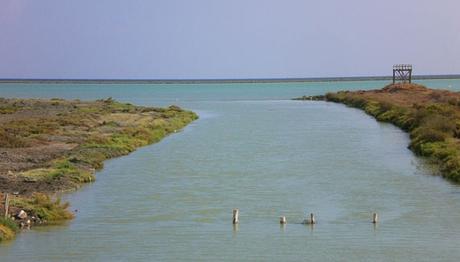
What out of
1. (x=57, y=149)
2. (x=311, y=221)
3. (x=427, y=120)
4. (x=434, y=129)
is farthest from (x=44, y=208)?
(x=427, y=120)

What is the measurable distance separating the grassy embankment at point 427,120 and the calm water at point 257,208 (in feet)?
3.40

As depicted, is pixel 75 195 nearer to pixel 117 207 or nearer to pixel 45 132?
pixel 117 207

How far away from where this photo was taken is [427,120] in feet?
193

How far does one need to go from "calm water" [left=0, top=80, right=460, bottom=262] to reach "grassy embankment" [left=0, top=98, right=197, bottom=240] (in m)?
0.88

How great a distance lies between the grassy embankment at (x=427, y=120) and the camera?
Result: 43.0 metres

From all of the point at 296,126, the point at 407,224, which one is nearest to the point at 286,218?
the point at 407,224

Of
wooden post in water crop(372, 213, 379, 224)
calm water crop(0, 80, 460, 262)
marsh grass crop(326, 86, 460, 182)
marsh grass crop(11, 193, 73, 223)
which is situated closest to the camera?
calm water crop(0, 80, 460, 262)

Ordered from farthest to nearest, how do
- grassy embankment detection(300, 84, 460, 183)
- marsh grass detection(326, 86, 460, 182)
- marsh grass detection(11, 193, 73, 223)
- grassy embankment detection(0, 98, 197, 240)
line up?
1. grassy embankment detection(300, 84, 460, 183)
2. marsh grass detection(326, 86, 460, 182)
3. grassy embankment detection(0, 98, 197, 240)
4. marsh grass detection(11, 193, 73, 223)

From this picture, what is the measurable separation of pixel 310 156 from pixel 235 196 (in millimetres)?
15612

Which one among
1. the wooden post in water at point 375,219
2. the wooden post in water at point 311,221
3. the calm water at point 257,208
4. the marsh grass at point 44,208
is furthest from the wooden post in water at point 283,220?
the marsh grass at point 44,208

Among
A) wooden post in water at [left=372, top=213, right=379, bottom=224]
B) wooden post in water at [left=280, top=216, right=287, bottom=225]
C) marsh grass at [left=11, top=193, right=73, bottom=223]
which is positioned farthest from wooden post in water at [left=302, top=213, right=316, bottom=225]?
marsh grass at [left=11, top=193, right=73, bottom=223]

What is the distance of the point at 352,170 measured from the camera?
138ft

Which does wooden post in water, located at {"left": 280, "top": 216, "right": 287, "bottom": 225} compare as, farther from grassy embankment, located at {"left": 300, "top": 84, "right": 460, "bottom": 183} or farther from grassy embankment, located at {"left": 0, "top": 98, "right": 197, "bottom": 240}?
grassy embankment, located at {"left": 300, "top": 84, "right": 460, "bottom": 183}

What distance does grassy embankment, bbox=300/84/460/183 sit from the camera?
43031 millimetres
